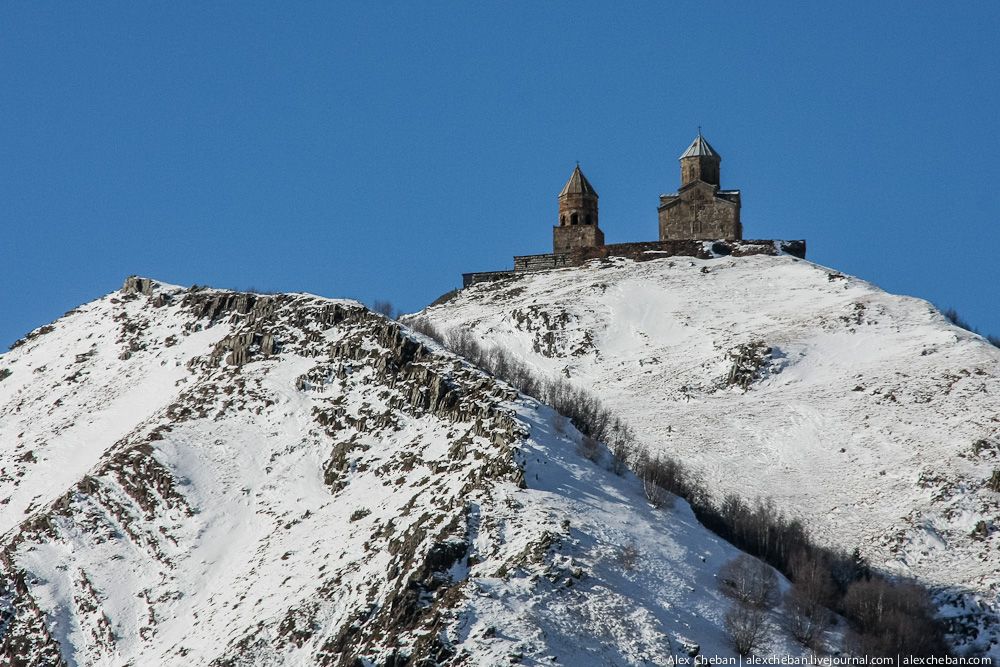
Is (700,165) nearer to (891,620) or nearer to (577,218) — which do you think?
(577,218)

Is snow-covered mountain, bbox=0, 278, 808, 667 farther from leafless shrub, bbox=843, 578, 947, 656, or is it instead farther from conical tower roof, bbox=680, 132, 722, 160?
conical tower roof, bbox=680, 132, 722, 160

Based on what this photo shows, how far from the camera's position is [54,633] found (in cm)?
6756

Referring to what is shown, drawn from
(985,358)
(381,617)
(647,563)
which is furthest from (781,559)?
(985,358)

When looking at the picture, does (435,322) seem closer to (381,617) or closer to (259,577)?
(259,577)

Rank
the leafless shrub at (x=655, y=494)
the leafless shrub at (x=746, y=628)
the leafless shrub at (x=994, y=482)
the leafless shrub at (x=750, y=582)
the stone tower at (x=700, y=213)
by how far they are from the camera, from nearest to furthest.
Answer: the leafless shrub at (x=746, y=628) < the leafless shrub at (x=750, y=582) < the leafless shrub at (x=655, y=494) < the leafless shrub at (x=994, y=482) < the stone tower at (x=700, y=213)

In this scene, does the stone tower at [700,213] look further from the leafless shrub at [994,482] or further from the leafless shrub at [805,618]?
the leafless shrub at [805,618]

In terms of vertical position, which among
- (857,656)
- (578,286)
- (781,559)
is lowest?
(857,656)

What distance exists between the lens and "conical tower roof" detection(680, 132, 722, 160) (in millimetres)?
118250

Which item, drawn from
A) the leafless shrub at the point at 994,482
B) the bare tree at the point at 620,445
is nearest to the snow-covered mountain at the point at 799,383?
the leafless shrub at the point at 994,482

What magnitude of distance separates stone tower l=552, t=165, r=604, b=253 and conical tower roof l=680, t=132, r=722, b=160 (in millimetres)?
7562

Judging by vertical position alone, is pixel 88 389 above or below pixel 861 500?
above

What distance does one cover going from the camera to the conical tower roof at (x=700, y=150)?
11825 centimetres

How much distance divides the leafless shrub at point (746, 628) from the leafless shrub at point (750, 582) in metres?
0.94

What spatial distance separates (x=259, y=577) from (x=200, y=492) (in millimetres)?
8888
